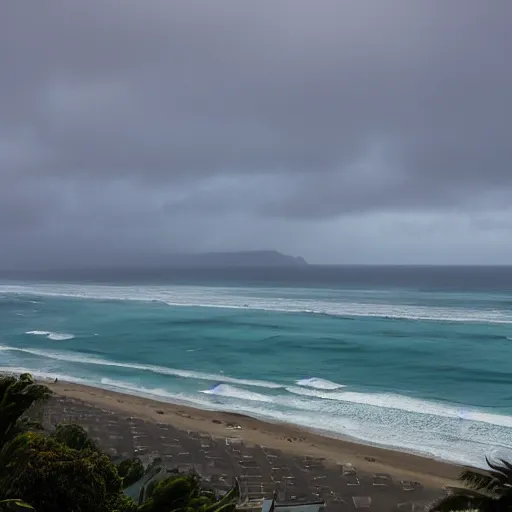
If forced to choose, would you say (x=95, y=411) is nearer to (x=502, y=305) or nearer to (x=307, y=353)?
(x=307, y=353)

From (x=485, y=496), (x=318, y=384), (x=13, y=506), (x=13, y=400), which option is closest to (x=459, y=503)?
(x=485, y=496)

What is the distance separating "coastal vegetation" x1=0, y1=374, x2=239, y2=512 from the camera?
221 inches

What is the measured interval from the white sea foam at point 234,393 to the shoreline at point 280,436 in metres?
2.45

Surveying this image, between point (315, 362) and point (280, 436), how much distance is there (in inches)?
499

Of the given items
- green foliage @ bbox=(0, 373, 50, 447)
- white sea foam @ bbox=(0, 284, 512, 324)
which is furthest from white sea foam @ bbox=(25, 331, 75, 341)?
green foliage @ bbox=(0, 373, 50, 447)

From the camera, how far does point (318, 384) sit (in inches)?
1043

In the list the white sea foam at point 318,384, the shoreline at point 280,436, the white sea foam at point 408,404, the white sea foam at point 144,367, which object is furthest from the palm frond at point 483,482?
the white sea foam at point 144,367

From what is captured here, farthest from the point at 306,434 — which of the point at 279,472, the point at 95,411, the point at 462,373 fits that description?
the point at 462,373

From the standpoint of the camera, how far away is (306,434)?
764 inches

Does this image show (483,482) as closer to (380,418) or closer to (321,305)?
(380,418)

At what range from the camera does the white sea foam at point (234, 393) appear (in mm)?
24266

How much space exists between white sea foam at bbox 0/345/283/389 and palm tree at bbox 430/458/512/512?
767 inches

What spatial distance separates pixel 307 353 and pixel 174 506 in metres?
27.4

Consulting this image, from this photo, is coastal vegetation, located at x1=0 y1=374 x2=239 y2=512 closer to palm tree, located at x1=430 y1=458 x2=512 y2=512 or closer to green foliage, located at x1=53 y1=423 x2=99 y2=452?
green foliage, located at x1=53 y1=423 x2=99 y2=452
